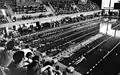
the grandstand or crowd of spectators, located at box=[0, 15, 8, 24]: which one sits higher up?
crowd of spectators, located at box=[0, 15, 8, 24]

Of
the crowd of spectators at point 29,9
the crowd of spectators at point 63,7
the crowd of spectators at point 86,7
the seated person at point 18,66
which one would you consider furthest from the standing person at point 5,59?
the crowd of spectators at point 86,7

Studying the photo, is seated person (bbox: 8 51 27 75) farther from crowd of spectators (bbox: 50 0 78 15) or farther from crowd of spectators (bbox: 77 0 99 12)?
crowd of spectators (bbox: 77 0 99 12)

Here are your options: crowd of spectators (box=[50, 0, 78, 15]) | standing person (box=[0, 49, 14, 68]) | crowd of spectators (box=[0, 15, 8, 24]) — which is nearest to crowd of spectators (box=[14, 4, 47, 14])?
crowd of spectators (box=[0, 15, 8, 24])

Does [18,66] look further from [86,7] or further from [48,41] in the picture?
[86,7]

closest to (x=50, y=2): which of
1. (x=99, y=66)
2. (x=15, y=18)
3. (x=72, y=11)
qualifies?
(x=72, y=11)

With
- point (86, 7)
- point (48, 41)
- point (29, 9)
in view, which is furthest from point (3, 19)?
point (86, 7)

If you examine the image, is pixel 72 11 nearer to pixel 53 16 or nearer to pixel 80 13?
pixel 80 13

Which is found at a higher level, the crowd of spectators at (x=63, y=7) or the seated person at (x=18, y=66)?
the crowd of spectators at (x=63, y=7)

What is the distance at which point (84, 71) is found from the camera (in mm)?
4516

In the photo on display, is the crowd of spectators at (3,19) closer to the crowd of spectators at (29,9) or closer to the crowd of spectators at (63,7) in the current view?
the crowd of spectators at (29,9)

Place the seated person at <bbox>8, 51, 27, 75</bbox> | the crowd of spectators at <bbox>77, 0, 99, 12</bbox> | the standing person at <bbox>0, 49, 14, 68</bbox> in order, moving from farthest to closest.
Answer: the crowd of spectators at <bbox>77, 0, 99, 12</bbox> < the standing person at <bbox>0, 49, 14, 68</bbox> < the seated person at <bbox>8, 51, 27, 75</bbox>

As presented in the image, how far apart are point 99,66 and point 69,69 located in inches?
53.5

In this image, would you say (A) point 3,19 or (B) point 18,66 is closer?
(B) point 18,66

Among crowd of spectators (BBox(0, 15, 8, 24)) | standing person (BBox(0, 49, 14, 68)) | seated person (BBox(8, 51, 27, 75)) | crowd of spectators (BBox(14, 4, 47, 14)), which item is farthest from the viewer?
crowd of spectators (BBox(14, 4, 47, 14))
